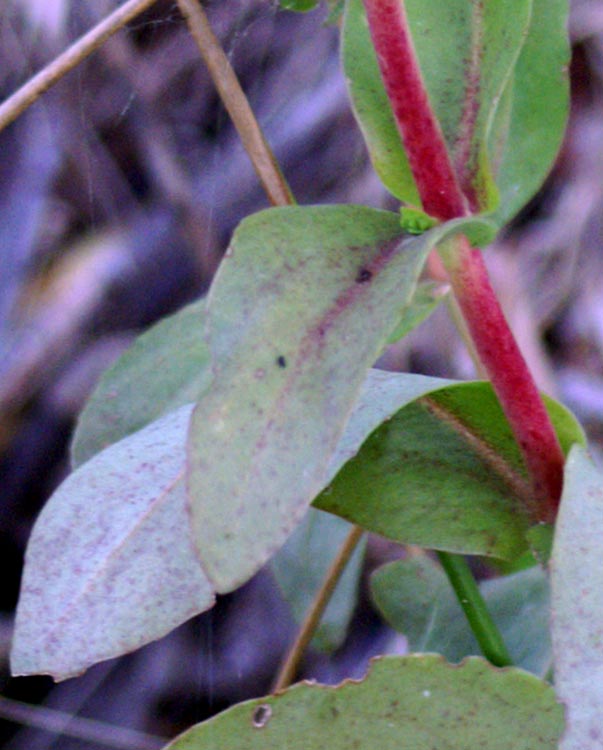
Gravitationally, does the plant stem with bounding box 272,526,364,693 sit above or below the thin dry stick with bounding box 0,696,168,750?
above

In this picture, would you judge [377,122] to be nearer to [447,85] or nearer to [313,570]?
[447,85]

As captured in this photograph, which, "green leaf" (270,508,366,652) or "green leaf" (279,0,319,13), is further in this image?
"green leaf" (270,508,366,652)

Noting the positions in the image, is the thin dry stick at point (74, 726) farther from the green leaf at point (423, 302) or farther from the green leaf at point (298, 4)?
the green leaf at point (298, 4)

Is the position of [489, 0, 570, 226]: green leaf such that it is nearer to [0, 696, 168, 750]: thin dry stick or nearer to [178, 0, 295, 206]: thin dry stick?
[178, 0, 295, 206]: thin dry stick

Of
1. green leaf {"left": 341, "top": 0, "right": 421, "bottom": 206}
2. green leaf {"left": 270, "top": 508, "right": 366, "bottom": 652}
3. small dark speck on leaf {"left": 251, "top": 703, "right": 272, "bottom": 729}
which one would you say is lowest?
green leaf {"left": 270, "top": 508, "right": 366, "bottom": 652}

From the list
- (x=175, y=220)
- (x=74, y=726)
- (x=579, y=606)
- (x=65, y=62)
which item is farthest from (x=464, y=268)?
(x=175, y=220)

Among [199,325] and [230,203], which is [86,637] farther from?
[230,203]

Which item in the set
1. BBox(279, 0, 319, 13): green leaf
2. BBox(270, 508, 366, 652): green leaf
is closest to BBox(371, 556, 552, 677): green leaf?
BBox(270, 508, 366, 652): green leaf
